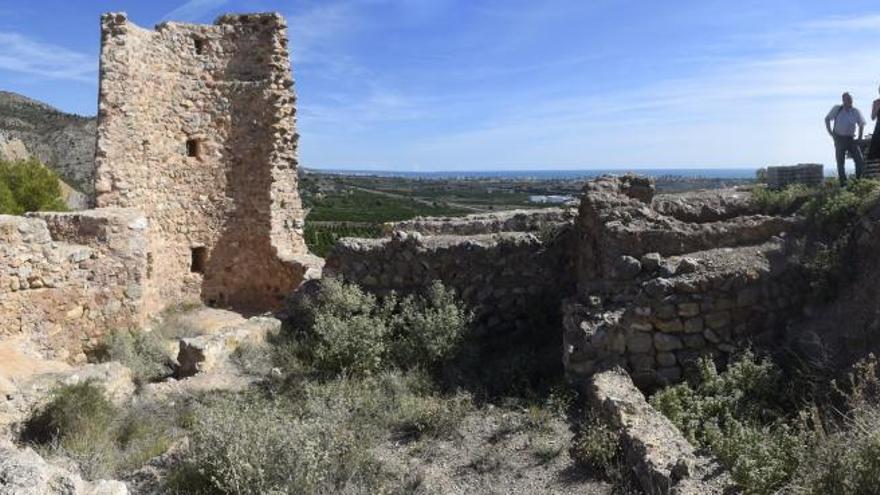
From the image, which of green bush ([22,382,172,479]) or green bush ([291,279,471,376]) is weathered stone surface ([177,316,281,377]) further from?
green bush ([22,382,172,479])

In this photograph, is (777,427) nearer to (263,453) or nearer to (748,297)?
(748,297)

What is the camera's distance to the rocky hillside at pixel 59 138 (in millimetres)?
41094

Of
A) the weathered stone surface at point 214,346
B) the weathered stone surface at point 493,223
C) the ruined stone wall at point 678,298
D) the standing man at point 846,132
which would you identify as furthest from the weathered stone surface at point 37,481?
the standing man at point 846,132

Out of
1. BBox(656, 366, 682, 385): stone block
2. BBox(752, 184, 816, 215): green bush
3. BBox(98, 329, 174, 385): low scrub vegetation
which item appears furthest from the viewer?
BBox(98, 329, 174, 385): low scrub vegetation

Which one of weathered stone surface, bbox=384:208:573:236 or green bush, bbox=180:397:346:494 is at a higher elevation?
weathered stone surface, bbox=384:208:573:236

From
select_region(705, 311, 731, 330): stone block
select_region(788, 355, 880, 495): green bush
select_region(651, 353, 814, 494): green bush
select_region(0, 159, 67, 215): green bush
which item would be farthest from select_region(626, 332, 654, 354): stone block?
select_region(0, 159, 67, 215): green bush

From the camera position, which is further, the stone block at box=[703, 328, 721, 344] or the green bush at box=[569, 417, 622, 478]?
the stone block at box=[703, 328, 721, 344]

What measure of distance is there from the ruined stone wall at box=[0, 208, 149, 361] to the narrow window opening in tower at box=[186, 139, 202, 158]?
9.31 feet

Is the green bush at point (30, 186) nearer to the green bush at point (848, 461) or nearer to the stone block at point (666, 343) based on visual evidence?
the stone block at point (666, 343)

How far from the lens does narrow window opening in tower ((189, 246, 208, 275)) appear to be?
45.9 feet

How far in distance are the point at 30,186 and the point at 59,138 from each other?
23225mm

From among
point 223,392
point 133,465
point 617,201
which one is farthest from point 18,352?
point 617,201

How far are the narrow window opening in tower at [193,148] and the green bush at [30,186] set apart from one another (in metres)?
11.7

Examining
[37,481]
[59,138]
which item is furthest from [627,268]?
[59,138]
